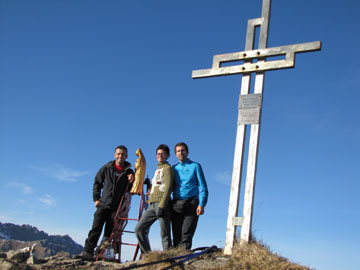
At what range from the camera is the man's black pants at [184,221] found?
6105 millimetres

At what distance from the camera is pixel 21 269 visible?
218 inches

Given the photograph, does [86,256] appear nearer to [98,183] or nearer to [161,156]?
[98,183]

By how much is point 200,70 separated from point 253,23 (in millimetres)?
1250

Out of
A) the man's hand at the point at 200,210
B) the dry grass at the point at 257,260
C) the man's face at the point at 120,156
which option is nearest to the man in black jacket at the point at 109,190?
the man's face at the point at 120,156

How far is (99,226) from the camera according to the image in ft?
22.8

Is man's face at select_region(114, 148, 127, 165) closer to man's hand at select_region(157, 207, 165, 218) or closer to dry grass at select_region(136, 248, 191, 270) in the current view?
man's hand at select_region(157, 207, 165, 218)

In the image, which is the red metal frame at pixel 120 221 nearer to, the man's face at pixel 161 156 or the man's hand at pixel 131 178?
the man's hand at pixel 131 178

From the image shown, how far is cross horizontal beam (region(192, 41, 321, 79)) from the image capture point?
624cm

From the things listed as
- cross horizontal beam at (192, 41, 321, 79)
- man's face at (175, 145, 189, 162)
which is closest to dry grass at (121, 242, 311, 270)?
man's face at (175, 145, 189, 162)

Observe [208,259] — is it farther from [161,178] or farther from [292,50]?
[292,50]

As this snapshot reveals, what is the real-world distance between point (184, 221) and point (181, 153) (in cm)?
112

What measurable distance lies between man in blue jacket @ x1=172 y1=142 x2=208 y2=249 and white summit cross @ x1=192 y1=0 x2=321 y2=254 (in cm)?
51

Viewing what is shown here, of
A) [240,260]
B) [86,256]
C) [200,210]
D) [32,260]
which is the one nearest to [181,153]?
[200,210]

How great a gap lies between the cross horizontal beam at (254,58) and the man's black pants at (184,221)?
2294mm
